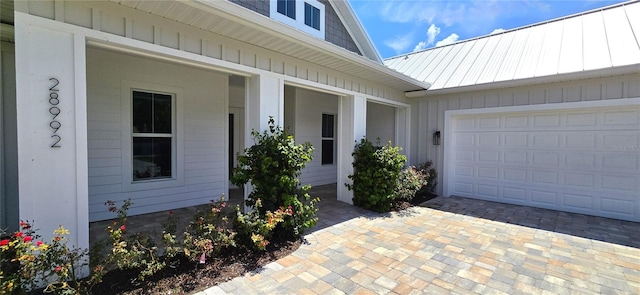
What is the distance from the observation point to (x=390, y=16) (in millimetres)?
9500

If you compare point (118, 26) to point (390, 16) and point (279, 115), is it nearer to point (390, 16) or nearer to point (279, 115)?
point (279, 115)

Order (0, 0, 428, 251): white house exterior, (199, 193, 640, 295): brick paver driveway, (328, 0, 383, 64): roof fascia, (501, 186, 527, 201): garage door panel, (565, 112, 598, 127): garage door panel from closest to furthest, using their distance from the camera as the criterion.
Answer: (0, 0, 428, 251): white house exterior → (199, 193, 640, 295): brick paver driveway → (565, 112, 598, 127): garage door panel → (501, 186, 527, 201): garage door panel → (328, 0, 383, 64): roof fascia

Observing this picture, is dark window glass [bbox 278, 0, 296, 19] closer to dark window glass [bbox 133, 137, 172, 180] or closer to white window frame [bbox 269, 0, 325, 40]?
white window frame [bbox 269, 0, 325, 40]

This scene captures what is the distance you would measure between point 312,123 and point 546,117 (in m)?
5.62

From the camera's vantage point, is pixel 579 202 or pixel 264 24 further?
pixel 579 202

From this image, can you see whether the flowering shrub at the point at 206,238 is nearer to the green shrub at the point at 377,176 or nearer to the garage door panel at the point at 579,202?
the green shrub at the point at 377,176

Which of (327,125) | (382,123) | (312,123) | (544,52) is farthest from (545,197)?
(312,123)

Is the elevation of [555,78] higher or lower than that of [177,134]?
higher

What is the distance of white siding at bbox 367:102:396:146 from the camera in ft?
26.8

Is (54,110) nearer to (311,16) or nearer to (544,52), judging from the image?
(311,16)

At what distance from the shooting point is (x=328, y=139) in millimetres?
8586

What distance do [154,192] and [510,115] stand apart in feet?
25.7

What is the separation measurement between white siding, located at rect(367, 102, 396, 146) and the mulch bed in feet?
18.5

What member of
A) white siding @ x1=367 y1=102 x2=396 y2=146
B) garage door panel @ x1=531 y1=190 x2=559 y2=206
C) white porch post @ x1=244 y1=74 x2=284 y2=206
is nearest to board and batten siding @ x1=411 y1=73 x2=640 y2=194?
white siding @ x1=367 y1=102 x2=396 y2=146
